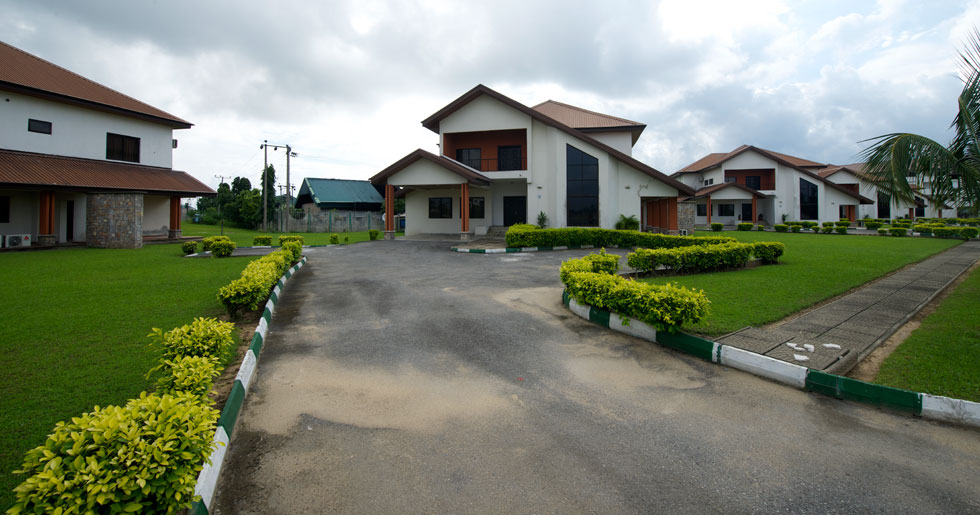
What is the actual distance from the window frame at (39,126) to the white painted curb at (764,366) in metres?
28.5

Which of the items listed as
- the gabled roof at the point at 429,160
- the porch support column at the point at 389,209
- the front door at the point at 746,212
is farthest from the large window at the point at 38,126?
the front door at the point at 746,212

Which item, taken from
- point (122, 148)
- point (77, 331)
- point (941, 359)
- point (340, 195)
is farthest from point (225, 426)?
point (340, 195)

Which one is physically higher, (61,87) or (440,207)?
(61,87)

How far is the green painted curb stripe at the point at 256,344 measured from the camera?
5.79 meters

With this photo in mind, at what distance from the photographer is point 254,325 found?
729 cm

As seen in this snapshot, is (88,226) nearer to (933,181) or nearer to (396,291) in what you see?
(396,291)

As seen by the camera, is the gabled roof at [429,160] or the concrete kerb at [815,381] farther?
the gabled roof at [429,160]

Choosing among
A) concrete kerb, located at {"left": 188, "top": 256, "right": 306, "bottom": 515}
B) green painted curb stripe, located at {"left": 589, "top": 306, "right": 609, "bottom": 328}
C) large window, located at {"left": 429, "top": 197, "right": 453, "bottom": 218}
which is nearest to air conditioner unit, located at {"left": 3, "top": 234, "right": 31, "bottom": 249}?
large window, located at {"left": 429, "top": 197, "right": 453, "bottom": 218}

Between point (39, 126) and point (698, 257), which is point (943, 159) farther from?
point (39, 126)

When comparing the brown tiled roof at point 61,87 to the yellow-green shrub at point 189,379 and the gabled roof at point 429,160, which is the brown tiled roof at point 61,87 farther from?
the yellow-green shrub at point 189,379

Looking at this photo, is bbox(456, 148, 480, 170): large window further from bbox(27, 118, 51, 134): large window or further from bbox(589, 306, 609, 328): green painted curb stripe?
bbox(589, 306, 609, 328): green painted curb stripe

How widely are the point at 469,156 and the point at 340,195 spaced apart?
21060 millimetres

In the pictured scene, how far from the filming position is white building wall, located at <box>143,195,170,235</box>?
26.0 m

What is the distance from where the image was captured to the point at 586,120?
29.5 meters
